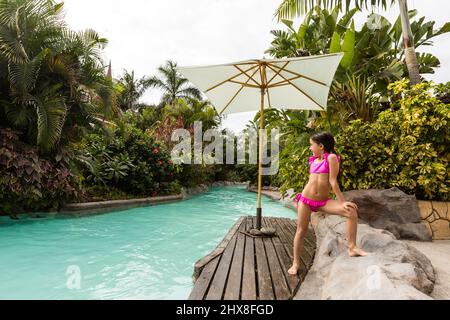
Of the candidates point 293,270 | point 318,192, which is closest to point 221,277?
point 293,270

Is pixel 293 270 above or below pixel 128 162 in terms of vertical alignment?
below

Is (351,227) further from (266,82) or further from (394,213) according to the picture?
(266,82)

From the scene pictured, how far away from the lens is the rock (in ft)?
15.4

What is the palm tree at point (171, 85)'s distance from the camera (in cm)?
2652

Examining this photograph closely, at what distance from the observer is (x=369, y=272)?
6.13 ft

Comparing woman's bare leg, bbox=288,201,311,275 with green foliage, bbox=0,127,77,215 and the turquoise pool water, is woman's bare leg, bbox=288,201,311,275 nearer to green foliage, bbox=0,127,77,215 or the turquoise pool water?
the turquoise pool water

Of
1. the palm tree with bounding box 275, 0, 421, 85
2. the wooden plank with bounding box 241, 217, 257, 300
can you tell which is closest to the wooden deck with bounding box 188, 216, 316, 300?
the wooden plank with bounding box 241, 217, 257, 300

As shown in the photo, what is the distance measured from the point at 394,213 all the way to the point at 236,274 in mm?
3453

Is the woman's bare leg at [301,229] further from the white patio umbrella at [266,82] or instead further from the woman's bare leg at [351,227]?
the white patio umbrella at [266,82]

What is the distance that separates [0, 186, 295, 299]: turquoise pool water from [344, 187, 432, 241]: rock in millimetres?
3158

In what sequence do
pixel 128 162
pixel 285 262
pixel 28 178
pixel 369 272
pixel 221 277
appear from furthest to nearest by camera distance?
pixel 128 162 → pixel 28 178 → pixel 285 262 → pixel 221 277 → pixel 369 272

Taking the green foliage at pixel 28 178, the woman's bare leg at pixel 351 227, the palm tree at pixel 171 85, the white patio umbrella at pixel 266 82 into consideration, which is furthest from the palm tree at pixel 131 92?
the woman's bare leg at pixel 351 227
